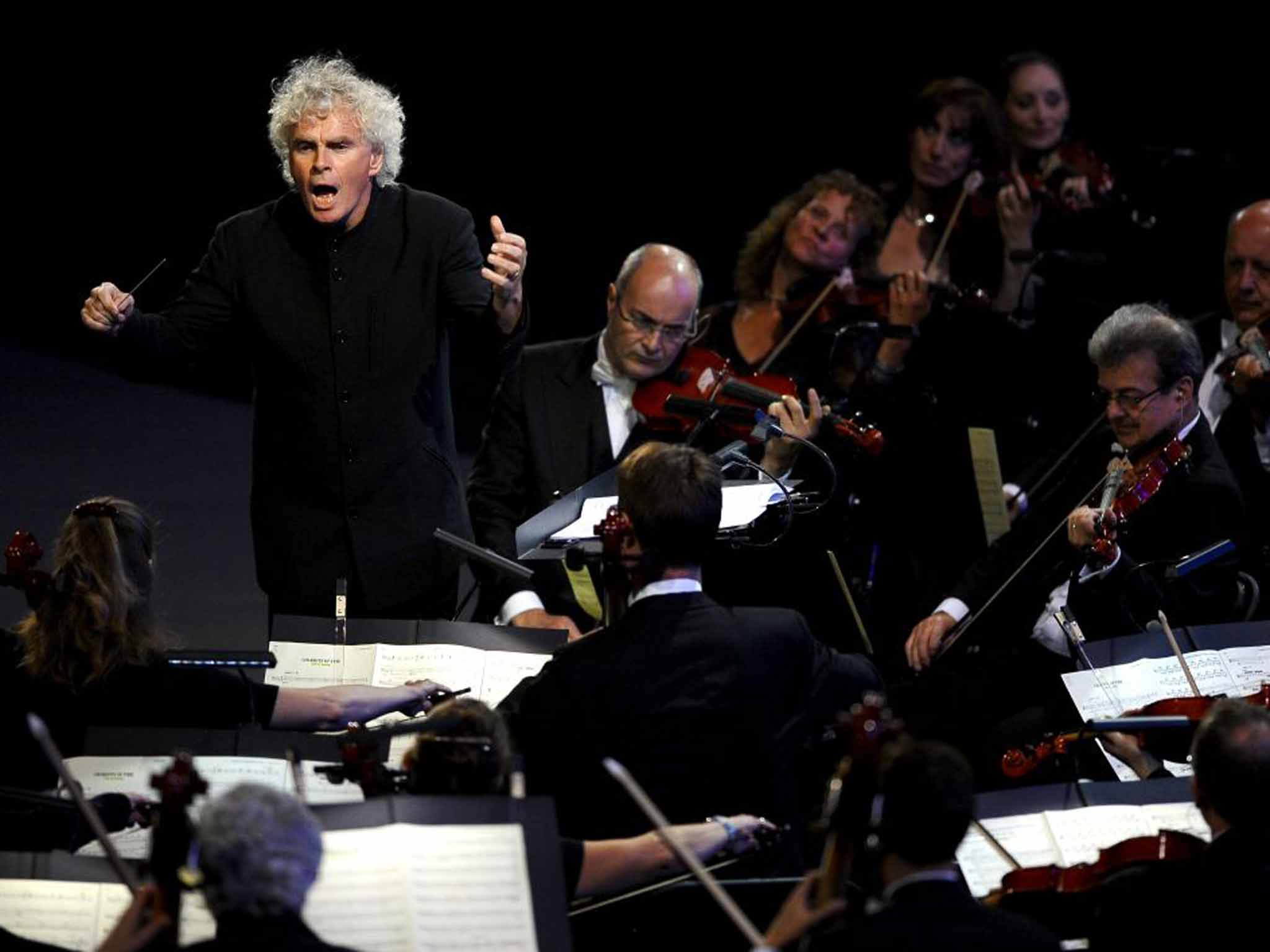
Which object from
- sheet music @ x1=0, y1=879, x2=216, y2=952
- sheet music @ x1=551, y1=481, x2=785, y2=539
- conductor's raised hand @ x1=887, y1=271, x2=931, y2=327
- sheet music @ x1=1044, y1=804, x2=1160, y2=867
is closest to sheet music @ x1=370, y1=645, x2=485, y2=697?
sheet music @ x1=551, y1=481, x2=785, y2=539

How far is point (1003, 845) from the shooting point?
3508mm

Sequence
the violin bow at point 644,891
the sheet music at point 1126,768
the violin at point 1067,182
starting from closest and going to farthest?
the violin bow at point 644,891, the sheet music at point 1126,768, the violin at point 1067,182

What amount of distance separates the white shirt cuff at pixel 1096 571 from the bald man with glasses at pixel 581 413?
2.61 ft

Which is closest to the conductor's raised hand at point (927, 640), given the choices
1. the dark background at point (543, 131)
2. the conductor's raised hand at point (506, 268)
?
the conductor's raised hand at point (506, 268)

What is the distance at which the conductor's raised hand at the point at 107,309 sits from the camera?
172 inches

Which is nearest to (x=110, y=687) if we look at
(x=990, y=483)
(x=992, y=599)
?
(x=992, y=599)

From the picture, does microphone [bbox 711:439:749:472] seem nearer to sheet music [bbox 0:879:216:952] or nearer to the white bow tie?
the white bow tie

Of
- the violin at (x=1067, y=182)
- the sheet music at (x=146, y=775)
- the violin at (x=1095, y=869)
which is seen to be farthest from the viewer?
the violin at (x=1067, y=182)

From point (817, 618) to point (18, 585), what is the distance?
2362 millimetres

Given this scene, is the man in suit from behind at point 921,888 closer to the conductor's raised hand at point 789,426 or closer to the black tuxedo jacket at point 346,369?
the black tuxedo jacket at point 346,369

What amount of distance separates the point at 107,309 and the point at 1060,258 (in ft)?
11.3

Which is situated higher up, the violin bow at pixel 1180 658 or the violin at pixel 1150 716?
the violin bow at pixel 1180 658

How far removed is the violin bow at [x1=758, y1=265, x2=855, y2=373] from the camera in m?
6.14

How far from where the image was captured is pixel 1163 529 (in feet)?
15.9
